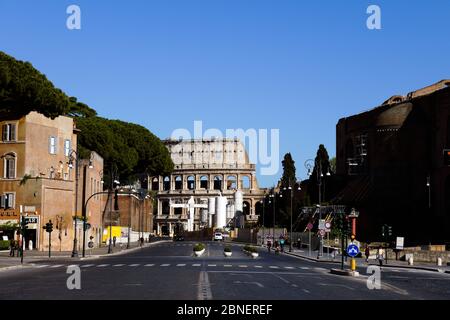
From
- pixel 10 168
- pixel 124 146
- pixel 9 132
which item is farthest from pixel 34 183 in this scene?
pixel 124 146

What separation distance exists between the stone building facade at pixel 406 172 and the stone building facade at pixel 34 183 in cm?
4961

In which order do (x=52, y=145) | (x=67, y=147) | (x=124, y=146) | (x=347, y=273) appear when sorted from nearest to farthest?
1. (x=347, y=273)
2. (x=52, y=145)
3. (x=67, y=147)
4. (x=124, y=146)

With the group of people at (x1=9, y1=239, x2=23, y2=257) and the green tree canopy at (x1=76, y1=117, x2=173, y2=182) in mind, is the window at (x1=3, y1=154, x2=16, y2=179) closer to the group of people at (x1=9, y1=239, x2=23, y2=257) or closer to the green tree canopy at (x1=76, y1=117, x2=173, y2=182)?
the group of people at (x1=9, y1=239, x2=23, y2=257)

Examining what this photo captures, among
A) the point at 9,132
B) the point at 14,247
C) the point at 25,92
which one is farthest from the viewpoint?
the point at 9,132

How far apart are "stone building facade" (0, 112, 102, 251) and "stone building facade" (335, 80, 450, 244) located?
49.6 meters

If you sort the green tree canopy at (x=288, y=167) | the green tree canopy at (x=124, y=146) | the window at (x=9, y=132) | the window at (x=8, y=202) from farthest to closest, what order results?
1. the green tree canopy at (x=288, y=167)
2. the green tree canopy at (x=124, y=146)
3. the window at (x=9, y=132)
4. the window at (x=8, y=202)

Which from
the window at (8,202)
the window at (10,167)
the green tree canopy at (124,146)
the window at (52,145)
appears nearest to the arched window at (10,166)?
the window at (10,167)

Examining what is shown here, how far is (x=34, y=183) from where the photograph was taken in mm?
78812

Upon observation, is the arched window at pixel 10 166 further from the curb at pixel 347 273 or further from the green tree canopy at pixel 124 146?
the curb at pixel 347 273

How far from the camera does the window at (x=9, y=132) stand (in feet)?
261

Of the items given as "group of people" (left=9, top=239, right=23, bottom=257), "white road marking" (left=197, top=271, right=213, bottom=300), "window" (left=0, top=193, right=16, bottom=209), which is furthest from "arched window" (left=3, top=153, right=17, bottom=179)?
"white road marking" (left=197, top=271, right=213, bottom=300)

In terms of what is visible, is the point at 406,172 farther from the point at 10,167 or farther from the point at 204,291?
the point at 204,291

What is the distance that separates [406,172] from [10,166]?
61.7 meters
